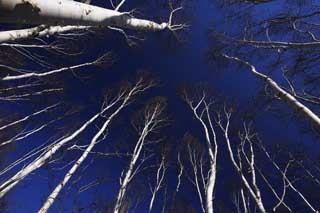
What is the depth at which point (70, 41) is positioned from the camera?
7160 millimetres

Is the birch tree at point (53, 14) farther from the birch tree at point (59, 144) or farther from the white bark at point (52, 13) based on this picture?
the birch tree at point (59, 144)

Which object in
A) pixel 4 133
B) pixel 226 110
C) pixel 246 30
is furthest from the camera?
pixel 226 110

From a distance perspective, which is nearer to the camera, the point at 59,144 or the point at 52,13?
the point at 52,13

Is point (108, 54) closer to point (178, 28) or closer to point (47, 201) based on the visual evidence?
point (178, 28)

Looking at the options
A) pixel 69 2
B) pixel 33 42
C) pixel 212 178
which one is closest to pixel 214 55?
pixel 212 178

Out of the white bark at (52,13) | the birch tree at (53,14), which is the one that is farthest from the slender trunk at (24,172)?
the white bark at (52,13)

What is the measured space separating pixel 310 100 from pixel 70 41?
5844 millimetres

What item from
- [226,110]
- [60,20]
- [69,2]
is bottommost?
[226,110]

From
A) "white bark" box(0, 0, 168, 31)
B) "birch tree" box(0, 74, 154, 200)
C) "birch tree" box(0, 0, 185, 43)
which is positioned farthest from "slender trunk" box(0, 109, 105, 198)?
"white bark" box(0, 0, 168, 31)

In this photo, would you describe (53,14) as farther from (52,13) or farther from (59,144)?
(59,144)

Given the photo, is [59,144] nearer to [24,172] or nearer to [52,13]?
[24,172]

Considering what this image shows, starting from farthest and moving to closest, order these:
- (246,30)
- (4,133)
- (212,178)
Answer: (4,133) → (212,178) → (246,30)

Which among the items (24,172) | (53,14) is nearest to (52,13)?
(53,14)

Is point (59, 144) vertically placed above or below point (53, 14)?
below
